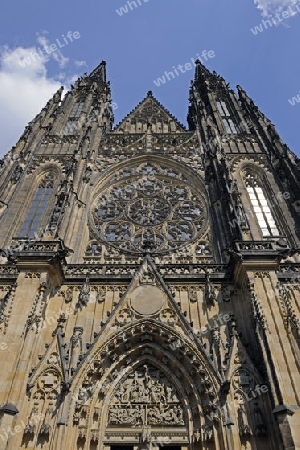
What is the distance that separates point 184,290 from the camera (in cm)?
1145

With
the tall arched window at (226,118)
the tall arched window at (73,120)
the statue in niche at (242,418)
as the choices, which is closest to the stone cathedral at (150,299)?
the statue in niche at (242,418)

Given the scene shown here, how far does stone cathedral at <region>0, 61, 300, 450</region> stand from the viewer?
8.53m

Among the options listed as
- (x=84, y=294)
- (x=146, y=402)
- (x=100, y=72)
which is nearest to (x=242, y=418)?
(x=146, y=402)

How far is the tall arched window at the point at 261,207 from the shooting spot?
554 inches

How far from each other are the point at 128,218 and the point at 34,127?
9241mm

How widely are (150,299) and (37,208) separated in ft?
23.3

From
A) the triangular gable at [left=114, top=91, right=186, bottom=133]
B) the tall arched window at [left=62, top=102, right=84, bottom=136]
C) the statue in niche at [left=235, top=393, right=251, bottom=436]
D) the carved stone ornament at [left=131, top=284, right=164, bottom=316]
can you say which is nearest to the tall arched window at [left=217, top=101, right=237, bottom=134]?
the triangular gable at [left=114, top=91, right=186, bottom=133]

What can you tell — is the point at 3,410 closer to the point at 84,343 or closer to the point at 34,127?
the point at 84,343

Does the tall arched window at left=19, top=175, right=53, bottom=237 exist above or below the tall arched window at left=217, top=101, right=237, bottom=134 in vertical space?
below

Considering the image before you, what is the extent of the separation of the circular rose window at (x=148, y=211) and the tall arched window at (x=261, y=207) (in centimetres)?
217

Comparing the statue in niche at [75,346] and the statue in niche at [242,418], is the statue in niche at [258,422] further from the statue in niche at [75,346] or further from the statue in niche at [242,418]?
the statue in niche at [75,346]

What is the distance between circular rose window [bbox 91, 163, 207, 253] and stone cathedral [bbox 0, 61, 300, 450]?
0.06 meters

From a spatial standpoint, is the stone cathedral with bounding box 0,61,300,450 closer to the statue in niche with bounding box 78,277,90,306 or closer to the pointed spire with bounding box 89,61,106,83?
the statue in niche with bounding box 78,277,90,306

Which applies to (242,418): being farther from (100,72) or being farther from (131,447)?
(100,72)
